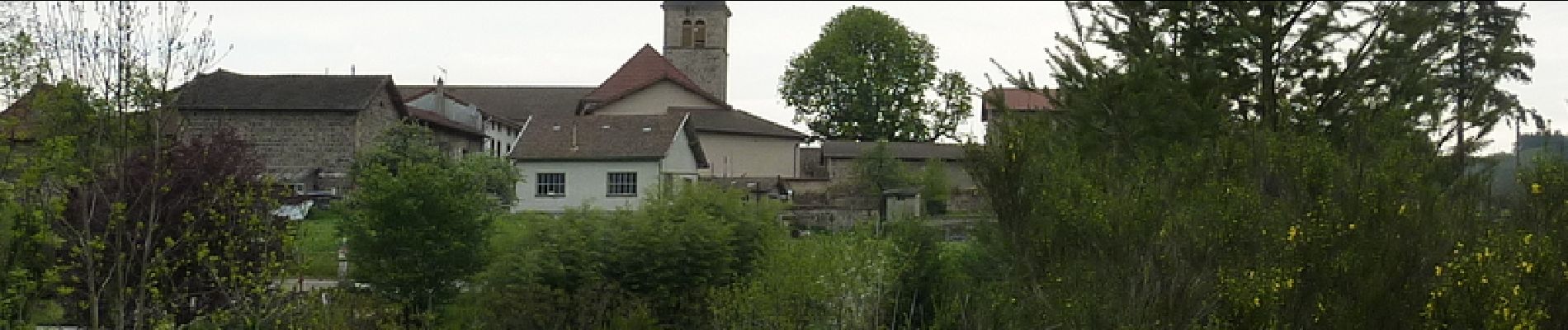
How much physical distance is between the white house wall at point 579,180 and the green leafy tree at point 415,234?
22.6 m

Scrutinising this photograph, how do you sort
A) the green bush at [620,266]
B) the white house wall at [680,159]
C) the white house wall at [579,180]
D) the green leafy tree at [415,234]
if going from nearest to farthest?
the green bush at [620,266]
the green leafy tree at [415,234]
the white house wall at [579,180]
the white house wall at [680,159]

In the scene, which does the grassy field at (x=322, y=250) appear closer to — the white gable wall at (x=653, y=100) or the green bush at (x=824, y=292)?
the green bush at (x=824, y=292)

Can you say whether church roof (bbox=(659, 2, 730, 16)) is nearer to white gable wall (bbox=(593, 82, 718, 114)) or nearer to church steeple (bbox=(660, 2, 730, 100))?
church steeple (bbox=(660, 2, 730, 100))

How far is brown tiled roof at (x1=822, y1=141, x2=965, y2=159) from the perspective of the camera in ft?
184

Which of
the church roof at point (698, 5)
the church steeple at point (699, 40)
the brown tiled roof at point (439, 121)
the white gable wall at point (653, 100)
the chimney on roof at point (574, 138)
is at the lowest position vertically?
the chimney on roof at point (574, 138)

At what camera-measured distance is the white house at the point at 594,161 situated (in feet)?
131

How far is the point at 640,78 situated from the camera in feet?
199

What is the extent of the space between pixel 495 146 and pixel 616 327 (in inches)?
1730

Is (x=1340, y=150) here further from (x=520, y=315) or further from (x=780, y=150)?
(x=780, y=150)

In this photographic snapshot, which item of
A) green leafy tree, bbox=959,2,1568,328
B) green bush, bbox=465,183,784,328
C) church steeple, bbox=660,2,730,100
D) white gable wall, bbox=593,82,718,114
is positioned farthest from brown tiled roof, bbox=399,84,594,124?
green leafy tree, bbox=959,2,1568,328

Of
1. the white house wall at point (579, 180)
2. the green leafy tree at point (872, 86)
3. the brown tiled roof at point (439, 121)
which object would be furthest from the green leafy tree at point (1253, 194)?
the green leafy tree at point (872, 86)

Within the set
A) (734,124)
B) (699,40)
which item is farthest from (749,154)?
(699,40)

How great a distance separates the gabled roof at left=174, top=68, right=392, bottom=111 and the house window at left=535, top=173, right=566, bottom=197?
5.22 metres

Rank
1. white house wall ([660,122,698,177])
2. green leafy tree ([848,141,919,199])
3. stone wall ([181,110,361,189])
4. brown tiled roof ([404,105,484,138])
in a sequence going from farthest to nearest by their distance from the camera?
brown tiled roof ([404,105,484,138])
green leafy tree ([848,141,919,199])
white house wall ([660,122,698,177])
stone wall ([181,110,361,189])
